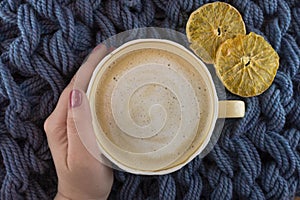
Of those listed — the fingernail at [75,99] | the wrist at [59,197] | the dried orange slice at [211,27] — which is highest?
the dried orange slice at [211,27]

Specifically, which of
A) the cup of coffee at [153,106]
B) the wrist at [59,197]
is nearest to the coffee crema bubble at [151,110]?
the cup of coffee at [153,106]

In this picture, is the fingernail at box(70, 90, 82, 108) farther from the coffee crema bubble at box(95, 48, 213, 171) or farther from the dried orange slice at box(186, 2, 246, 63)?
the dried orange slice at box(186, 2, 246, 63)

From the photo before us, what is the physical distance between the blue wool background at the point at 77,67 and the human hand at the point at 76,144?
42mm

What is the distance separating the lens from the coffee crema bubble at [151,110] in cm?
65

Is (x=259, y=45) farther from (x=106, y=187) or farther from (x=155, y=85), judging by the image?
(x=106, y=187)

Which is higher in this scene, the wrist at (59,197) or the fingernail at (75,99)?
the fingernail at (75,99)

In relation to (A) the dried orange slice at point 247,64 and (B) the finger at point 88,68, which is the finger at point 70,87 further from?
(A) the dried orange slice at point 247,64

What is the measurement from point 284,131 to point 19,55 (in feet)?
1.55

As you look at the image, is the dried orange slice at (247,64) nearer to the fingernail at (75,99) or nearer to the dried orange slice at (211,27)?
the dried orange slice at (211,27)

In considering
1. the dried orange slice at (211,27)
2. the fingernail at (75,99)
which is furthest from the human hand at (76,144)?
the dried orange slice at (211,27)

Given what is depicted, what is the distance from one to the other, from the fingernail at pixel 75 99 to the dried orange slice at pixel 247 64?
0.72 feet

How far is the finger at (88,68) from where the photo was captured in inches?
26.5

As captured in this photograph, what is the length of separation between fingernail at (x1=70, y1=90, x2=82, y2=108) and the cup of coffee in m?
0.02

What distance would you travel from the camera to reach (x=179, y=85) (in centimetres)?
66
